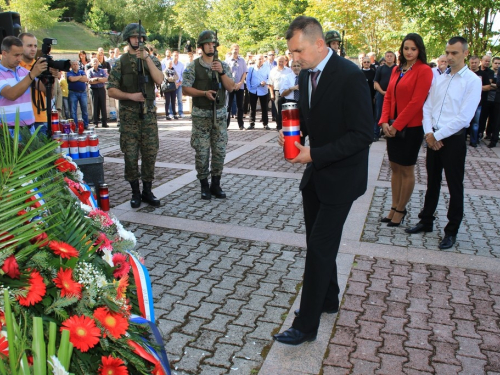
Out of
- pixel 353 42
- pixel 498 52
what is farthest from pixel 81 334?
pixel 353 42

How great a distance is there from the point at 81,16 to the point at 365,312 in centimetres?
8137

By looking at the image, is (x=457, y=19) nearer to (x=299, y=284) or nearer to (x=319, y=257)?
(x=299, y=284)

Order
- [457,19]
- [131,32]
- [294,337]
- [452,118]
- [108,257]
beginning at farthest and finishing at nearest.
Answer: [457,19] < [131,32] < [452,118] < [294,337] < [108,257]

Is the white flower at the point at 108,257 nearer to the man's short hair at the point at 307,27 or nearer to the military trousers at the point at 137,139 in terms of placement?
the man's short hair at the point at 307,27

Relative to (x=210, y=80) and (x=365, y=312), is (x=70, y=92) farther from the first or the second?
(x=365, y=312)

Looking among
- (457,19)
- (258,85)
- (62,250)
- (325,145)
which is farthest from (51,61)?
(457,19)

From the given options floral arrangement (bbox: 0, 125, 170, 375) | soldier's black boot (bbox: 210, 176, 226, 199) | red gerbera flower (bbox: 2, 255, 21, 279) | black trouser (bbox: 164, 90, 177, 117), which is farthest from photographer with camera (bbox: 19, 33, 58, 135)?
black trouser (bbox: 164, 90, 177, 117)

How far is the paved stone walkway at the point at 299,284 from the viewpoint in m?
3.51

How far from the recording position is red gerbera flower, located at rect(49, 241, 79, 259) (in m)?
2.06

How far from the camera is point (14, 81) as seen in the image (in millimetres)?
5996

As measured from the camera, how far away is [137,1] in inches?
3127

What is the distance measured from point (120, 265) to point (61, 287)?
0.53 meters

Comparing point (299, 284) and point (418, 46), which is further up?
point (418, 46)

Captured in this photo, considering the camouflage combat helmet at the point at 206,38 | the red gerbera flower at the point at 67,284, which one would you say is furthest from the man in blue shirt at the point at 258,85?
the red gerbera flower at the point at 67,284
